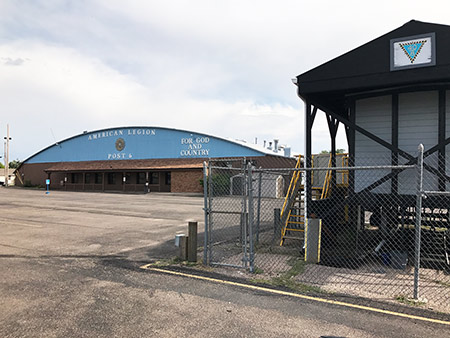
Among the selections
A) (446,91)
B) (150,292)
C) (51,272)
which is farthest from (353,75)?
(51,272)

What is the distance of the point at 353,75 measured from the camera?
803 centimetres

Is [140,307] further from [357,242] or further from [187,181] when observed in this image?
[187,181]

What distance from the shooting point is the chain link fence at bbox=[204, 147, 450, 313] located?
600 centimetres

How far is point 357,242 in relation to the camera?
26.8ft

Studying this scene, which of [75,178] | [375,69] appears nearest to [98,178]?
[75,178]

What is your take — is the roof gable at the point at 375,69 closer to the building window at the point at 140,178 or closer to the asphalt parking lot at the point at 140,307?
the asphalt parking lot at the point at 140,307

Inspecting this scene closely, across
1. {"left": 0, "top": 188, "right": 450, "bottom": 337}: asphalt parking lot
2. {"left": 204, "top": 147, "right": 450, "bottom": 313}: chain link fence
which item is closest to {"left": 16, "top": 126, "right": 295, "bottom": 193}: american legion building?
{"left": 204, "top": 147, "right": 450, "bottom": 313}: chain link fence

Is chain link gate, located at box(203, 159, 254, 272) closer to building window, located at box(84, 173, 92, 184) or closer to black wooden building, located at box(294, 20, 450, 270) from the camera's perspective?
black wooden building, located at box(294, 20, 450, 270)

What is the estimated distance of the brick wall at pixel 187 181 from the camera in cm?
3691

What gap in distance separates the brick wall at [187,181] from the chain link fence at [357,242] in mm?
25885

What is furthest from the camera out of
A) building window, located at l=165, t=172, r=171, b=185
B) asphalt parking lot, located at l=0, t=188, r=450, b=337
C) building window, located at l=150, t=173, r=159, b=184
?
building window, located at l=150, t=173, r=159, b=184

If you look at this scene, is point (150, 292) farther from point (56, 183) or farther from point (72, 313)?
point (56, 183)

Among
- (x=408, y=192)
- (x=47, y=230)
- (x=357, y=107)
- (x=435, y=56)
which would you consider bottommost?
(x=47, y=230)

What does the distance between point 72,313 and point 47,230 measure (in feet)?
28.0
